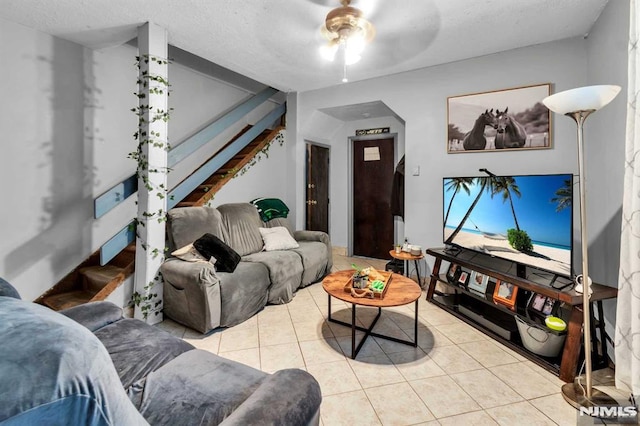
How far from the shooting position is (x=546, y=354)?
2.09m

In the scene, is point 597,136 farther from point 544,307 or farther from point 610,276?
point 544,307

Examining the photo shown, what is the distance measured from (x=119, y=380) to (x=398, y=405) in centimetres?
154

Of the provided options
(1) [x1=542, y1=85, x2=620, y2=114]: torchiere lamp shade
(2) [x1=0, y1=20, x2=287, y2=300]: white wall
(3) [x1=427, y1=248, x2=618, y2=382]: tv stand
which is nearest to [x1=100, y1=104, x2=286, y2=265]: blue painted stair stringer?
(2) [x1=0, y1=20, x2=287, y2=300]: white wall

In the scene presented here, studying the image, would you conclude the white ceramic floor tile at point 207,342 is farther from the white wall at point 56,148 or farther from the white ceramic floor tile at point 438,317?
the white ceramic floor tile at point 438,317

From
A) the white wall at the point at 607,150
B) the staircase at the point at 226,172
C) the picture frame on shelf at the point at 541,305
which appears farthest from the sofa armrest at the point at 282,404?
the staircase at the point at 226,172

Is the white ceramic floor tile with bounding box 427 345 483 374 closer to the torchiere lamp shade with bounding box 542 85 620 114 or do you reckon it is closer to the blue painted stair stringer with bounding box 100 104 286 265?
Result: the torchiere lamp shade with bounding box 542 85 620 114

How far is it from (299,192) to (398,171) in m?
1.56

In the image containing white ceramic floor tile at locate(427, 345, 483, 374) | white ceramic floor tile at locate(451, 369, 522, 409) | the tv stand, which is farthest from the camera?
white ceramic floor tile at locate(427, 345, 483, 374)

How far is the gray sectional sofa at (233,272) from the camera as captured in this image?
2428mm

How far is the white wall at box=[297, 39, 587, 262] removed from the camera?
2.92 meters

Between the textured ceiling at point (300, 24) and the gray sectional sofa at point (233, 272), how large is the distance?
1664 millimetres

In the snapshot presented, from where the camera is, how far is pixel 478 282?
2.67 m

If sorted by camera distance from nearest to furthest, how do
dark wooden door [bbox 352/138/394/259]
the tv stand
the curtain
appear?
the curtain < the tv stand < dark wooden door [bbox 352/138/394/259]

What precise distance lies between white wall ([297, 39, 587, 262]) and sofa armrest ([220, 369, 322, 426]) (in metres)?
3.00
